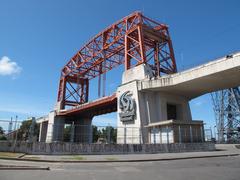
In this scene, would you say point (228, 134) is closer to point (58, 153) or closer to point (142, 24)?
point (142, 24)

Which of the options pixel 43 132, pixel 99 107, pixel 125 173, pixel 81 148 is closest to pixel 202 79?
pixel 81 148

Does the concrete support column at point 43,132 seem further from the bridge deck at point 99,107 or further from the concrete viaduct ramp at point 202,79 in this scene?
the concrete viaduct ramp at point 202,79

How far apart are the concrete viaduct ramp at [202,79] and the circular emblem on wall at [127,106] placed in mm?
2573

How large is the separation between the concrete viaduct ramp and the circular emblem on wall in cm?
257

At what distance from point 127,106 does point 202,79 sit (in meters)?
12.7

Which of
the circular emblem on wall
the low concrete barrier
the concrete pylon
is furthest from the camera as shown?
the circular emblem on wall

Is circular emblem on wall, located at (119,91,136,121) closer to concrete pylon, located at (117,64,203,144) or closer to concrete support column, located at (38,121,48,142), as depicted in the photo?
concrete pylon, located at (117,64,203,144)

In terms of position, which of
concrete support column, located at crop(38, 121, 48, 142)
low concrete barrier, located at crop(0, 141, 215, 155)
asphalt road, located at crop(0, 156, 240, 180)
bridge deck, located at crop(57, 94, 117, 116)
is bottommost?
asphalt road, located at crop(0, 156, 240, 180)

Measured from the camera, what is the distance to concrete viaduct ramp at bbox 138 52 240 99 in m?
27.8

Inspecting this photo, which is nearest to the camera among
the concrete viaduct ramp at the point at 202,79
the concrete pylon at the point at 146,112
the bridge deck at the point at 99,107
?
the concrete viaduct ramp at the point at 202,79

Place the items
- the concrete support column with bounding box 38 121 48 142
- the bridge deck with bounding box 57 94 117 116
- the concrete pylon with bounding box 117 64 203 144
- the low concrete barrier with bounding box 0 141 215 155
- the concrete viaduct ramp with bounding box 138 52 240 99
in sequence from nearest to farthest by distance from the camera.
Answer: the low concrete barrier with bounding box 0 141 215 155 → the concrete viaduct ramp with bounding box 138 52 240 99 → the concrete pylon with bounding box 117 64 203 144 → the bridge deck with bounding box 57 94 117 116 → the concrete support column with bounding box 38 121 48 142

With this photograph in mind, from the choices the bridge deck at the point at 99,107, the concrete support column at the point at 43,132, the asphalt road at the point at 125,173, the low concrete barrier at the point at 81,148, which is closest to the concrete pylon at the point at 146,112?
the bridge deck at the point at 99,107

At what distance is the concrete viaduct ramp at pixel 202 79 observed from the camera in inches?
1096

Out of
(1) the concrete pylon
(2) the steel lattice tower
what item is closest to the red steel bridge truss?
(1) the concrete pylon
